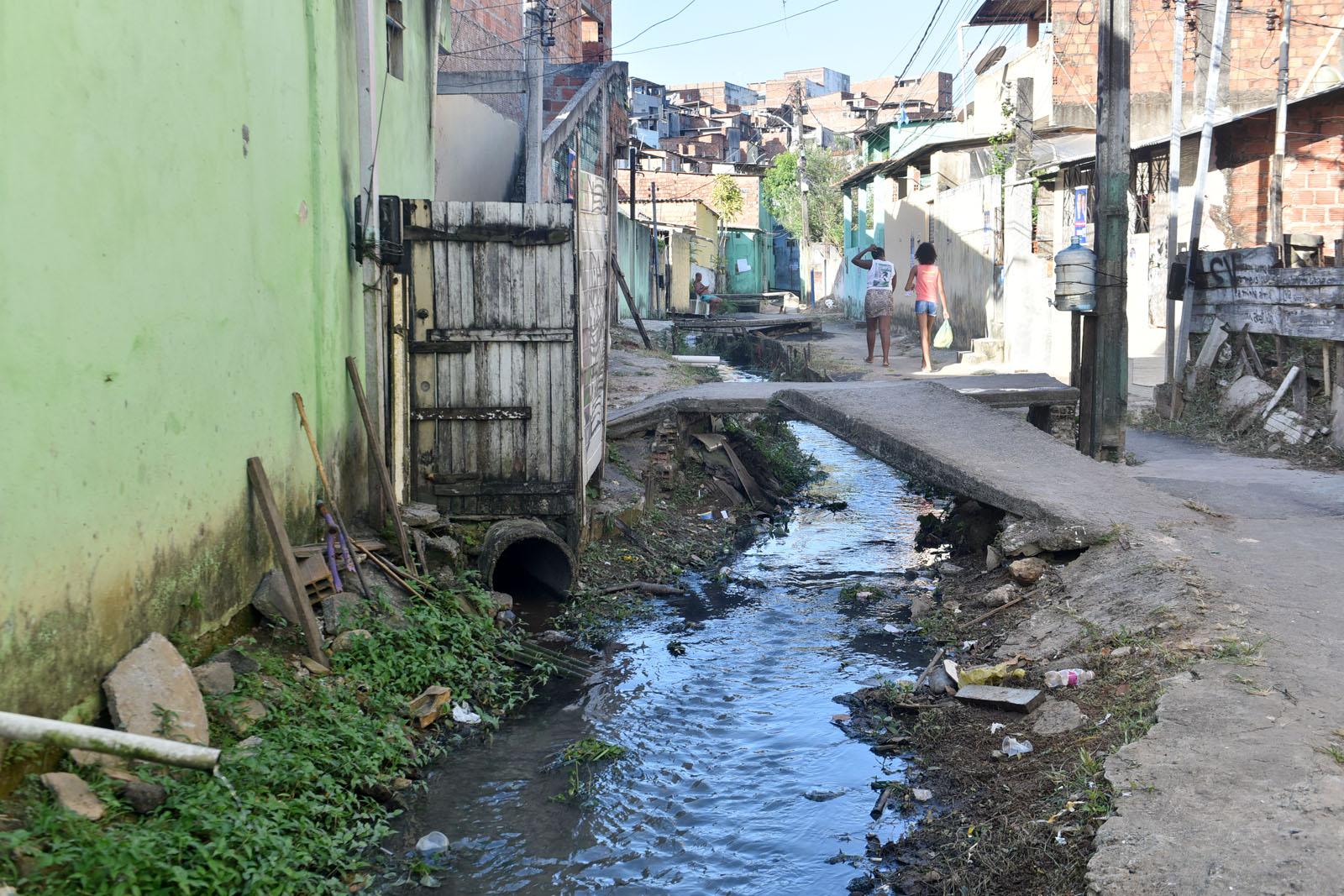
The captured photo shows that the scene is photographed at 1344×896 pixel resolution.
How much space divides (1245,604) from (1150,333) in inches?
498

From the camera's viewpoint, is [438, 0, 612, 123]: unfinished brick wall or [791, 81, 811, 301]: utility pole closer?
[438, 0, 612, 123]: unfinished brick wall

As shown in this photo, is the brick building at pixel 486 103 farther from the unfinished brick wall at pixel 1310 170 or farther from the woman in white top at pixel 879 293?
the unfinished brick wall at pixel 1310 170

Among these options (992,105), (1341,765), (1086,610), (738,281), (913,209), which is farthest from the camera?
(738,281)

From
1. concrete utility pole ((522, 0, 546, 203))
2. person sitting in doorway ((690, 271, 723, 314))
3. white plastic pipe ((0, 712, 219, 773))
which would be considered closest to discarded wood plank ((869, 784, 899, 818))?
white plastic pipe ((0, 712, 219, 773))

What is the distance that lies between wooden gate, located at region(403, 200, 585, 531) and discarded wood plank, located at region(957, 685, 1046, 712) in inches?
127

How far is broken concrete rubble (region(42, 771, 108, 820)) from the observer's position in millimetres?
3459

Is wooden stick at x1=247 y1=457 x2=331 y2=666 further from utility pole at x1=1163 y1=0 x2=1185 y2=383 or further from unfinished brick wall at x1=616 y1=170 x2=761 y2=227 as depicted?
unfinished brick wall at x1=616 y1=170 x2=761 y2=227

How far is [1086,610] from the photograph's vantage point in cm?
557

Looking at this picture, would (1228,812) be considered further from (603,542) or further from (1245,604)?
(603,542)

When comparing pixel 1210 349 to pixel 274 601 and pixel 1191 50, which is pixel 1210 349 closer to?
pixel 274 601

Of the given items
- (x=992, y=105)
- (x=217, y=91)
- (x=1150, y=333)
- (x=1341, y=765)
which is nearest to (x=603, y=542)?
(x=217, y=91)

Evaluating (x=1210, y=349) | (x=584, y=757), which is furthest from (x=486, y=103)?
(x=584, y=757)

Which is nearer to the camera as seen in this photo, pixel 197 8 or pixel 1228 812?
pixel 1228 812

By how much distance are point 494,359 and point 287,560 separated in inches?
96.1
